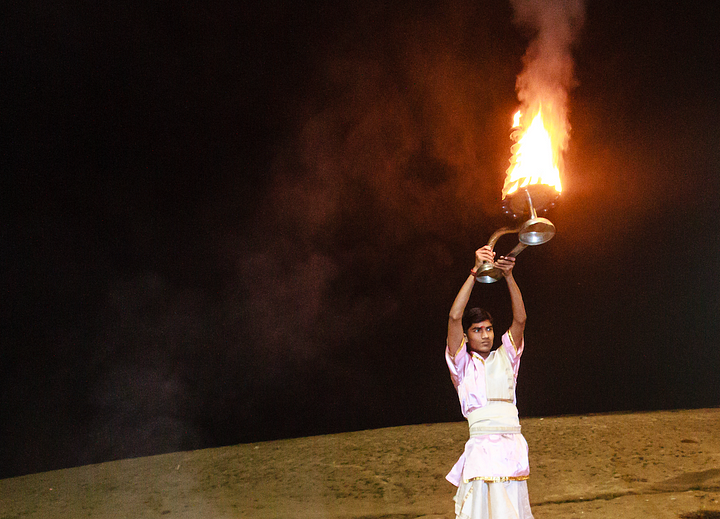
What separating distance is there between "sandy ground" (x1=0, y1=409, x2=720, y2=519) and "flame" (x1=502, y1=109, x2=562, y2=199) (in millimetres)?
2345

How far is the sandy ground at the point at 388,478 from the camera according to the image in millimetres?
3703

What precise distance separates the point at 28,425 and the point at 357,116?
472 centimetres

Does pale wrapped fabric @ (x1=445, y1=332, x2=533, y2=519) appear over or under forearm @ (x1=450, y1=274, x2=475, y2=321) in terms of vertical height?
under

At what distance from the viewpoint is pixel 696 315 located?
249 inches

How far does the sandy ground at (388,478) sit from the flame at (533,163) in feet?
7.69

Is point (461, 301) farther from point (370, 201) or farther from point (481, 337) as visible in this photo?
point (370, 201)

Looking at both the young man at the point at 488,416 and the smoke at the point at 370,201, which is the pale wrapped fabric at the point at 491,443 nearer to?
the young man at the point at 488,416

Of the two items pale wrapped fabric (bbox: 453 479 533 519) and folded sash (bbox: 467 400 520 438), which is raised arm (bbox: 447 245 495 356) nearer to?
folded sash (bbox: 467 400 520 438)

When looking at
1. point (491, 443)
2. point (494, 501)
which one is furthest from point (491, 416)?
point (494, 501)

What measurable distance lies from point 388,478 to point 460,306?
104 inches

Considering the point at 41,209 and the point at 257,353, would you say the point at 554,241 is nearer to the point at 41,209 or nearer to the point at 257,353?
the point at 257,353

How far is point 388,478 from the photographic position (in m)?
4.42

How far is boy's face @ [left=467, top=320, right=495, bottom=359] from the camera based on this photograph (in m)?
2.48

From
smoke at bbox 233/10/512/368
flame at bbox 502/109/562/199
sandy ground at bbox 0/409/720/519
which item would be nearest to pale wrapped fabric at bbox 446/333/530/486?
flame at bbox 502/109/562/199
